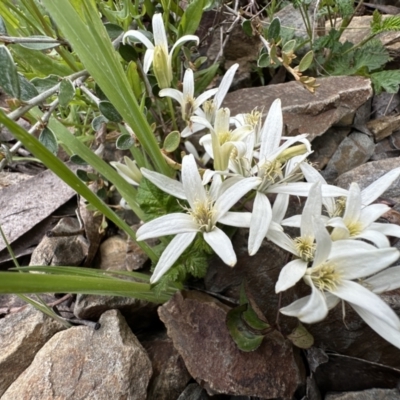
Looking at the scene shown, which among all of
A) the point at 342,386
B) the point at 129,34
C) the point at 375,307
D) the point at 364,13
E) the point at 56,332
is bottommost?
the point at 342,386

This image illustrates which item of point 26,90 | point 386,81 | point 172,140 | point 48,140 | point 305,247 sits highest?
point 26,90

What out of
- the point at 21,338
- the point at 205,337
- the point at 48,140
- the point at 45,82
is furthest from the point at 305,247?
the point at 21,338

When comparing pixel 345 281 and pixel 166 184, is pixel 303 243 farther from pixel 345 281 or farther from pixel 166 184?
pixel 166 184

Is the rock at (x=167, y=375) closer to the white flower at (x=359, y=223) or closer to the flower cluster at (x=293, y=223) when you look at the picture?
the flower cluster at (x=293, y=223)

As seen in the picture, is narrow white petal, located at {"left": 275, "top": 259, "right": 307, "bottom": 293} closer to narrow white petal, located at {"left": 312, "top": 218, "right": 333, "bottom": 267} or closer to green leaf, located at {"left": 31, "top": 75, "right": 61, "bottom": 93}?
narrow white petal, located at {"left": 312, "top": 218, "right": 333, "bottom": 267}

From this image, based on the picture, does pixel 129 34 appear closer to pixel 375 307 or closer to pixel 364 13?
pixel 375 307

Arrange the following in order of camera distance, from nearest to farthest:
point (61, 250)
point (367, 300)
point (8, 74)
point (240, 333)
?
point (367, 300) → point (8, 74) → point (240, 333) → point (61, 250)

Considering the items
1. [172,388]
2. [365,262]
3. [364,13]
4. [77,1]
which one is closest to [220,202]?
[365,262]
